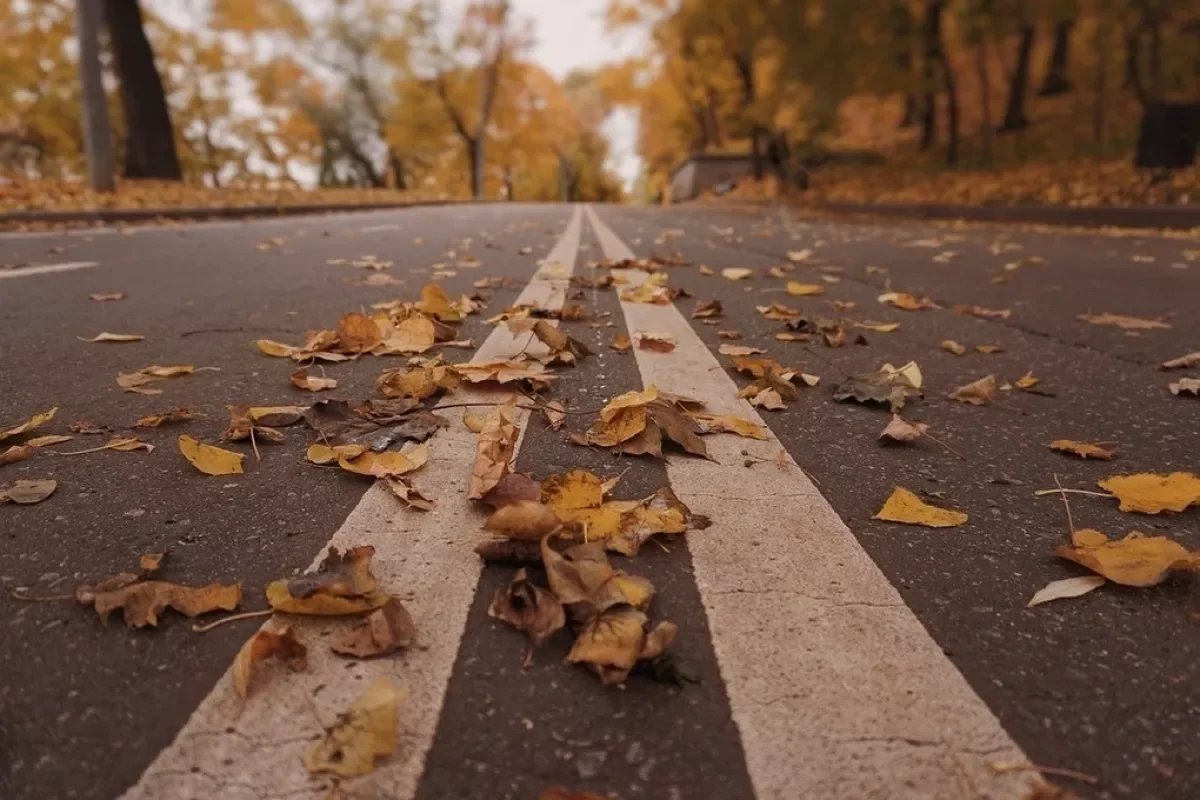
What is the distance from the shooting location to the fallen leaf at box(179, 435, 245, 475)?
155cm

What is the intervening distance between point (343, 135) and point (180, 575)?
1503 inches

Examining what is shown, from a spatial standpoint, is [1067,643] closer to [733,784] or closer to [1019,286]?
[733,784]

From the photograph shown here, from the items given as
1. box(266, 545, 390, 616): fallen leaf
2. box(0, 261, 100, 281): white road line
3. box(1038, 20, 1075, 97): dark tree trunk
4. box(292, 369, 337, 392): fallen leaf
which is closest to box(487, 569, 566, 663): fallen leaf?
box(266, 545, 390, 616): fallen leaf

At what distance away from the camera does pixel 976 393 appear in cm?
224

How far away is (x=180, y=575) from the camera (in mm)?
1173

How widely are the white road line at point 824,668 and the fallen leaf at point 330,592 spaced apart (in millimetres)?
453

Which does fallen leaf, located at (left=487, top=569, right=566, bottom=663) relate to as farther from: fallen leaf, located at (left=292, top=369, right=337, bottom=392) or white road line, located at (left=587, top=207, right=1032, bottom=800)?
fallen leaf, located at (left=292, top=369, right=337, bottom=392)

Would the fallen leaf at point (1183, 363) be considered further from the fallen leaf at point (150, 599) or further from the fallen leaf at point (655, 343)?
the fallen leaf at point (150, 599)

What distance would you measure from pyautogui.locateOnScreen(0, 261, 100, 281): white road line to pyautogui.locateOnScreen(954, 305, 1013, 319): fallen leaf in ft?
15.3

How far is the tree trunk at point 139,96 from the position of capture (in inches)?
535

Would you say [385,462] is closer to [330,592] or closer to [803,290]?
[330,592]

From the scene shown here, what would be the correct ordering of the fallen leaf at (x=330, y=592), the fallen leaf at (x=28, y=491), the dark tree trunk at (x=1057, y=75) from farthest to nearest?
the dark tree trunk at (x=1057, y=75), the fallen leaf at (x=28, y=491), the fallen leaf at (x=330, y=592)

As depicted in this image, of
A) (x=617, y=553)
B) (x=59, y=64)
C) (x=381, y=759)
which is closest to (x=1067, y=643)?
(x=617, y=553)

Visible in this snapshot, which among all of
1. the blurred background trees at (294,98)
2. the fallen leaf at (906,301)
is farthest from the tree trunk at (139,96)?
the fallen leaf at (906,301)
